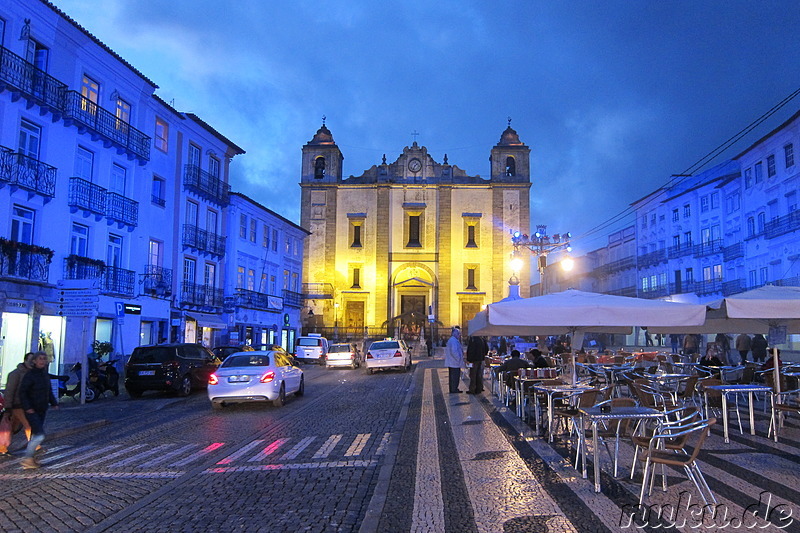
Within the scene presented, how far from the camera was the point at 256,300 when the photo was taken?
41.5 m

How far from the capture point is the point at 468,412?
1370cm

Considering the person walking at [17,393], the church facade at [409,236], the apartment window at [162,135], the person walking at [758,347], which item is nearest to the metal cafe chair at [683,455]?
the person walking at [17,393]

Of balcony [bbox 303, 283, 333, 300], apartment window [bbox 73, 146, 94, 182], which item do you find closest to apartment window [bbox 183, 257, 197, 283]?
apartment window [bbox 73, 146, 94, 182]

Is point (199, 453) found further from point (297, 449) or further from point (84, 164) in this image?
point (84, 164)

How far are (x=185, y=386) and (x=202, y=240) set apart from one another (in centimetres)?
1595

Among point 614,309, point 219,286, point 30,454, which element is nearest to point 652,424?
point 614,309

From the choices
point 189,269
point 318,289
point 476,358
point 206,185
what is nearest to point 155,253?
point 189,269

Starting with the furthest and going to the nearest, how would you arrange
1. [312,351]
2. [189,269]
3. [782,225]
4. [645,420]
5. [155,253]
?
[312,351]
[782,225]
[189,269]
[155,253]
[645,420]

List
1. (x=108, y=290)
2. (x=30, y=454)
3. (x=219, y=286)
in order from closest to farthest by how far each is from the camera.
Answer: (x=30, y=454) → (x=108, y=290) → (x=219, y=286)

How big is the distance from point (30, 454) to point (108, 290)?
17.7 meters

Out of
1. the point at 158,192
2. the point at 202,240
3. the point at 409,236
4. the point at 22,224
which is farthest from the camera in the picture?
the point at 409,236

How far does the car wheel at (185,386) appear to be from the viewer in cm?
1878

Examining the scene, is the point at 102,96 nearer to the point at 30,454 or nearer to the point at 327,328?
the point at 30,454

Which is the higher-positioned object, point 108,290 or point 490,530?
point 108,290
